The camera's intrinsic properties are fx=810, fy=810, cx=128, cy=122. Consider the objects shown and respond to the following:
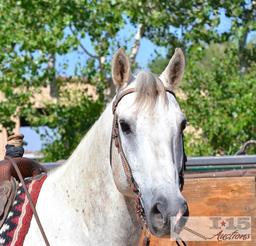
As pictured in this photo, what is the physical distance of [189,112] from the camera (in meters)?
16.8

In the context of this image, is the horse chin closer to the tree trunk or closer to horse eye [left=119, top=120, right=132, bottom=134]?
horse eye [left=119, top=120, right=132, bottom=134]

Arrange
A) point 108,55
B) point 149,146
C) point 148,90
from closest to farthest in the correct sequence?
point 149,146
point 148,90
point 108,55

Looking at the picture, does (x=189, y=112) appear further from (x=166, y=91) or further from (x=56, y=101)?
(x=166, y=91)

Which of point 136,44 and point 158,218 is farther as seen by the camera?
point 136,44

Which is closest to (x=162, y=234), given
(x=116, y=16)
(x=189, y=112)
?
(x=116, y=16)

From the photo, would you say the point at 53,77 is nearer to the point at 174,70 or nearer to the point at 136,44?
the point at 136,44

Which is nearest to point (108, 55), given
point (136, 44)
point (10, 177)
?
point (136, 44)

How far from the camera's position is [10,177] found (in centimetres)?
445

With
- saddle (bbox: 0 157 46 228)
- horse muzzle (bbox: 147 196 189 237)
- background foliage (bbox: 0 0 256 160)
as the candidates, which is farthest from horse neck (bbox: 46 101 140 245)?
background foliage (bbox: 0 0 256 160)

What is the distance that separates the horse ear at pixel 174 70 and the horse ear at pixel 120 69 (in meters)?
0.19

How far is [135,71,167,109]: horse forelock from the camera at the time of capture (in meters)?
3.81

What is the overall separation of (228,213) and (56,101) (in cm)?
1046

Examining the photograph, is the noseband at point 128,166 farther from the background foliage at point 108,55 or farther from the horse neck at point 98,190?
the background foliage at point 108,55

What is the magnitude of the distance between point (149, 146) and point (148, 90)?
0.93 feet
